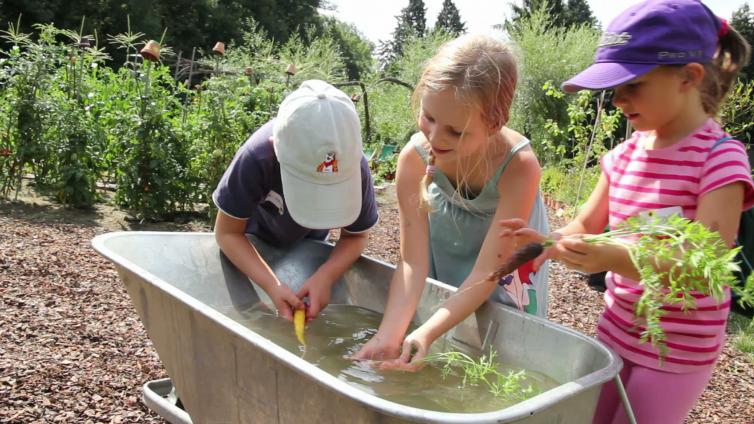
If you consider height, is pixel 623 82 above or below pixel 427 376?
above

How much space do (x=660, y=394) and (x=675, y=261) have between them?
1.41 ft

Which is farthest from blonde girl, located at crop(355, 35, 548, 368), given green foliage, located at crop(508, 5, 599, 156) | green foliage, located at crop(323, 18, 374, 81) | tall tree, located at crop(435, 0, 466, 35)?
tall tree, located at crop(435, 0, 466, 35)

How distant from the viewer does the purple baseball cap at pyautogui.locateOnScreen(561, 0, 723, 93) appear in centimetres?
144

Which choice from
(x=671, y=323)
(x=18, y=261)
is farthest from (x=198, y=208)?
(x=671, y=323)

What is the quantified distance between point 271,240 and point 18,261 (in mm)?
2263

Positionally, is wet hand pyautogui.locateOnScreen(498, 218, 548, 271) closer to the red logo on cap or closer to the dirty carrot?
the dirty carrot

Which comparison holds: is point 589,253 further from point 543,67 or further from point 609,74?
point 543,67

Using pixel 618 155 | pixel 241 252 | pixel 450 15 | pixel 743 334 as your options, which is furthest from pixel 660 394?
pixel 450 15

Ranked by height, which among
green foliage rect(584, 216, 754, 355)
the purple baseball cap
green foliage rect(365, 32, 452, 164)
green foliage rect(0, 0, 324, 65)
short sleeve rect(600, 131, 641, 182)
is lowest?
green foliage rect(365, 32, 452, 164)

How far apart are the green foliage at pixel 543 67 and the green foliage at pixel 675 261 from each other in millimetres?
9732

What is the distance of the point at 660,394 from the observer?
152 centimetres

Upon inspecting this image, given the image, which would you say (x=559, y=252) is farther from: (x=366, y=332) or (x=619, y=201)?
(x=366, y=332)

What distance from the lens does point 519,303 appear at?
1.88 metres

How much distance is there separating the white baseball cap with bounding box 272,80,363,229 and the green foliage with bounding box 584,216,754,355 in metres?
0.78
